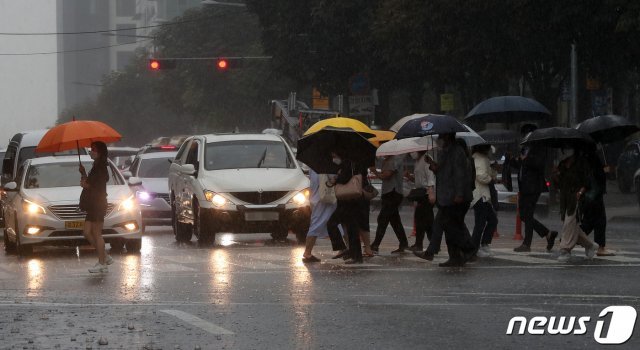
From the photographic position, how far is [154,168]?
104ft

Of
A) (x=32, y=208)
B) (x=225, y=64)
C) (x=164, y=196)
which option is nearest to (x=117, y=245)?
(x=32, y=208)

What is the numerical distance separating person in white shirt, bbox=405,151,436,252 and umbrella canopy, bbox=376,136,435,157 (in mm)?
103

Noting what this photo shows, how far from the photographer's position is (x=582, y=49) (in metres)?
40.3

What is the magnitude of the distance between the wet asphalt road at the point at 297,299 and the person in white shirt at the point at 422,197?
45 centimetres

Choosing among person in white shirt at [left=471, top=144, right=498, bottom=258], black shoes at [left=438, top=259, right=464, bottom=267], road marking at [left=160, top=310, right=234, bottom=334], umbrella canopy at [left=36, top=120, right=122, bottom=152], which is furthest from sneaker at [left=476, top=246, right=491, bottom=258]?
Answer: road marking at [left=160, top=310, right=234, bottom=334]

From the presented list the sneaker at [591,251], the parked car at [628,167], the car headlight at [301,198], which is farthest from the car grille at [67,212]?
the parked car at [628,167]

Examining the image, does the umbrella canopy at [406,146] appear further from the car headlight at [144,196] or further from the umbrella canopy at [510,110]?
the car headlight at [144,196]

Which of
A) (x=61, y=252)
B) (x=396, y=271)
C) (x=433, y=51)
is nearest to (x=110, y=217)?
(x=61, y=252)

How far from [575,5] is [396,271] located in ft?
66.4

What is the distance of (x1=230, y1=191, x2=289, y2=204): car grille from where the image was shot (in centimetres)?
2423

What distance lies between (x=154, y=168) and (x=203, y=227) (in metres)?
7.45

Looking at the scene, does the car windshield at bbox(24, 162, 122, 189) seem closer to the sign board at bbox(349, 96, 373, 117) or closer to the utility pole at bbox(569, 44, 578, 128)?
the utility pole at bbox(569, 44, 578, 128)

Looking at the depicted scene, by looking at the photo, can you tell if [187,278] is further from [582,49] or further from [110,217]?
[582,49]

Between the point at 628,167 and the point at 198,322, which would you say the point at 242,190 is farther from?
the point at 628,167
